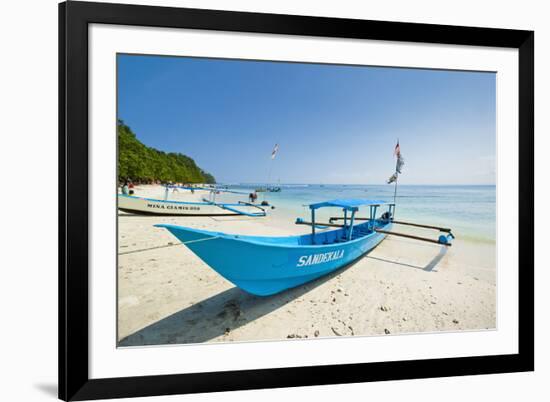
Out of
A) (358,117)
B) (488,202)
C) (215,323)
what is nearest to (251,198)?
(358,117)

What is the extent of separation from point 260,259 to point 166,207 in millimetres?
1514

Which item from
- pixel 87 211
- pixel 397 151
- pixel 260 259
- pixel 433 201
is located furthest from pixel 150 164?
pixel 433 201

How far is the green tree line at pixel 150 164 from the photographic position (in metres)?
1.34

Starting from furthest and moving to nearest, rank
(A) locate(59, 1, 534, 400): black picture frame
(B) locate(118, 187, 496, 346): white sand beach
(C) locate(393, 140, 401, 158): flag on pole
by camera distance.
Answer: (C) locate(393, 140, 401, 158): flag on pole < (B) locate(118, 187, 496, 346): white sand beach < (A) locate(59, 1, 534, 400): black picture frame

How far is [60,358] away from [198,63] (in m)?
1.71

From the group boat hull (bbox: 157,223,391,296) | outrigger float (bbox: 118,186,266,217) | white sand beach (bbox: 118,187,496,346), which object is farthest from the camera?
outrigger float (bbox: 118,186,266,217)

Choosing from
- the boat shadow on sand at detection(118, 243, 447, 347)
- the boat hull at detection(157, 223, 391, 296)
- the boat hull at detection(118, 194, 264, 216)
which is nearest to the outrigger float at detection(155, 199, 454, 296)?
the boat hull at detection(157, 223, 391, 296)

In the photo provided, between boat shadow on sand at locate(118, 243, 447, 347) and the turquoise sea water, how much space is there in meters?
1.03

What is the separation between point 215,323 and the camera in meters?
1.45

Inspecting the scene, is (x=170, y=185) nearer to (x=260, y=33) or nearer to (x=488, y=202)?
(x=260, y=33)

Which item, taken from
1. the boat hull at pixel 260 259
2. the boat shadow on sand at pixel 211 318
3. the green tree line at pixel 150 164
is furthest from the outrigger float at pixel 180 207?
the boat shadow on sand at pixel 211 318

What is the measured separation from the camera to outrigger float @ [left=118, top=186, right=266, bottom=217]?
4.99 feet

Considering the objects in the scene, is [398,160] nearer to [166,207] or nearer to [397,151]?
[397,151]

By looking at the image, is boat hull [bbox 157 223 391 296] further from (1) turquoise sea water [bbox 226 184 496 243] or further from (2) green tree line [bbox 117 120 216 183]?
(1) turquoise sea water [bbox 226 184 496 243]
